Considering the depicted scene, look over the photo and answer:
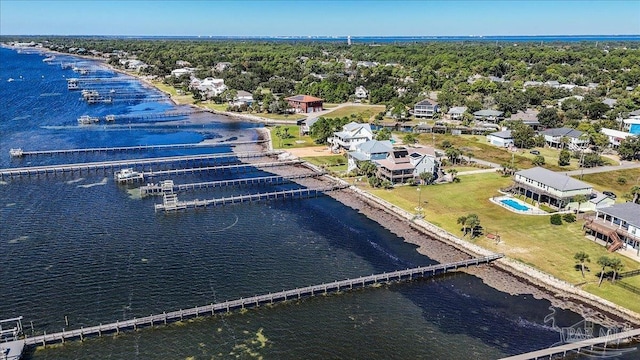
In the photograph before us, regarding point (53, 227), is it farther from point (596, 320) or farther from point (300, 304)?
point (596, 320)

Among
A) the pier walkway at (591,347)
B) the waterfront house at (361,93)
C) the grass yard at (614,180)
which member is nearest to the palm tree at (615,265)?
the pier walkway at (591,347)

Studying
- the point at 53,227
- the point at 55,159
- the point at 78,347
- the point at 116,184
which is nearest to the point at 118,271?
the point at 78,347

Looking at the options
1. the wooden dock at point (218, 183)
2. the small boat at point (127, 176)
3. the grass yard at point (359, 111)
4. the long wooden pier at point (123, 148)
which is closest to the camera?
the wooden dock at point (218, 183)

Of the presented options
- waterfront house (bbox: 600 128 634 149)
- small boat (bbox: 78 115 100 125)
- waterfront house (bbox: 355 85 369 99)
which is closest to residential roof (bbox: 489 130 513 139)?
waterfront house (bbox: 600 128 634 149)

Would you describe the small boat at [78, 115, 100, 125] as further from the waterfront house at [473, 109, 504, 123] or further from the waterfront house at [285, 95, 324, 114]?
the waterfront house at [473, 109, 504, 123]

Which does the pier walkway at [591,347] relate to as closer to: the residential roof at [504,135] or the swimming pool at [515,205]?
the swimming pool at [515,205]
